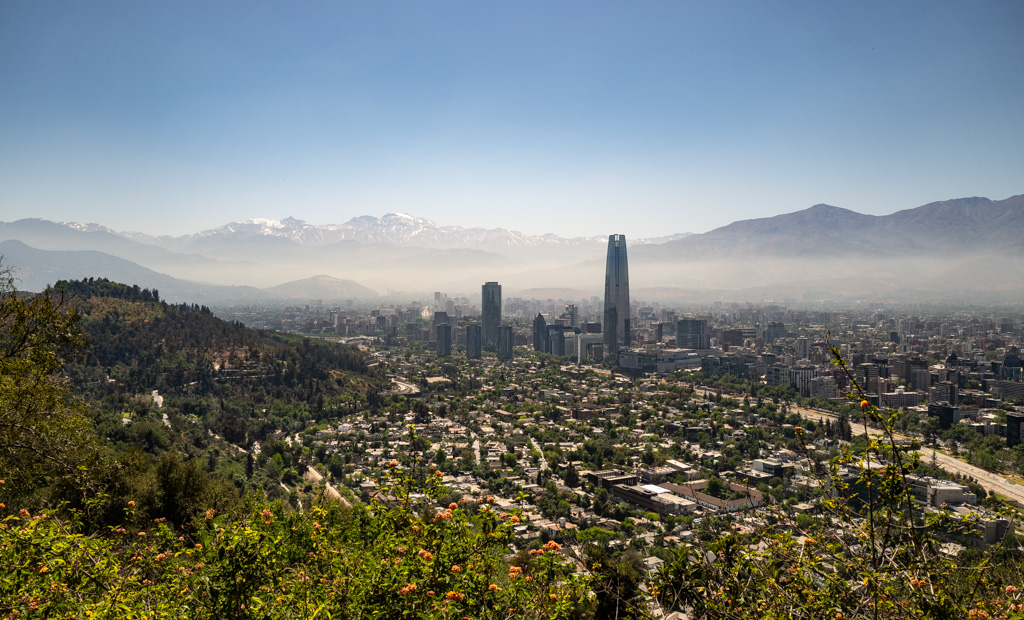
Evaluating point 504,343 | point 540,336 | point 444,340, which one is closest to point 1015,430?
point 504,343

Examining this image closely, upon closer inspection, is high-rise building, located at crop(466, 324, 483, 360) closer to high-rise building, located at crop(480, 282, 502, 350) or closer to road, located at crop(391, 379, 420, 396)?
high-rise building, located at crop(480, 282, 502, 350)

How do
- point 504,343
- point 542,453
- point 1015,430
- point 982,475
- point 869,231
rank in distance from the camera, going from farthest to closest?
1. point 869,231
2. point 504,343
3. point 1015,430
4. point 542,453
5. point 982,475

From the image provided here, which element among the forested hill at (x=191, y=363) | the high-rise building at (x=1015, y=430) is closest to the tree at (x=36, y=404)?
the forested hill at (x=191, y=363)

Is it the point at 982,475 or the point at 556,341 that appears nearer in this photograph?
the point at 982,475

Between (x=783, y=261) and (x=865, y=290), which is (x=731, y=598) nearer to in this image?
(x=865, y=290)

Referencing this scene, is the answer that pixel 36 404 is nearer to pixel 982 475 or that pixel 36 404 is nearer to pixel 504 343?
pixel 982 475

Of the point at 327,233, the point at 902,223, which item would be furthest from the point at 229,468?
the point at 327,233
